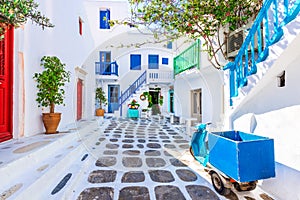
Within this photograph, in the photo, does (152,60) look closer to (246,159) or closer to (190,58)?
(190,58)

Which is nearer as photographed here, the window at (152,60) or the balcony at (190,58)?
the balcony at (190,58)

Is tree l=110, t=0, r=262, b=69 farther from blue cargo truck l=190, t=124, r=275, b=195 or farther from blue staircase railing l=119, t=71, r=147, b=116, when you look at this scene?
blue staircase railing l=119, t=71, r=147, b=116

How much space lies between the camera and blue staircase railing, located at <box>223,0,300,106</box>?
6.37 feet

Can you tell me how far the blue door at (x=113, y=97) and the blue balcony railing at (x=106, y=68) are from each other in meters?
1.55

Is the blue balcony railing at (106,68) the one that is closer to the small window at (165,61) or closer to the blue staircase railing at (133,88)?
the blue staircase railing at (133,88)

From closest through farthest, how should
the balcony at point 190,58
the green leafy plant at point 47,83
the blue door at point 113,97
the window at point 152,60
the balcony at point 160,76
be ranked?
the green leafy plant at point 47,83, the balcony at point 190,58, the balcony at point 160,76, the blue door at point 113,97, the window at point 152,60

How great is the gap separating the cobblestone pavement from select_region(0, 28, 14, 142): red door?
1.63m

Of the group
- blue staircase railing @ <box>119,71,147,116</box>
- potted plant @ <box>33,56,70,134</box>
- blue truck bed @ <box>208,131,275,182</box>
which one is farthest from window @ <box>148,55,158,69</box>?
blue truck bed @ <box>208,131,275,182</box>

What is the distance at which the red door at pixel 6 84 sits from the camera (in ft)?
9.38

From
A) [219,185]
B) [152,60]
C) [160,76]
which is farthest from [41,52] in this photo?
[152,60]

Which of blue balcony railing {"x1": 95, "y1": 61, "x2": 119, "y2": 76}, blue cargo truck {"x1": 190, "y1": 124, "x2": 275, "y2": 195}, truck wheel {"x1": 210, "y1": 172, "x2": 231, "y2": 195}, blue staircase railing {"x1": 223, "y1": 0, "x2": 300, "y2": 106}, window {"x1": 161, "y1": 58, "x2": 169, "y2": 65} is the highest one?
window {"x1": 161, "y1": 58, "x2": 169, "y2": 65}

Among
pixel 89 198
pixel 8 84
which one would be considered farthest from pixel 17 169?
pixel 8 84

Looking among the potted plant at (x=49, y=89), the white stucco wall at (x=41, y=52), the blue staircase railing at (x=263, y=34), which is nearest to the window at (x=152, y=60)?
the white stucco wall at (x=41, y=52)

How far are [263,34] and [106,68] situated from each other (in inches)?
417
